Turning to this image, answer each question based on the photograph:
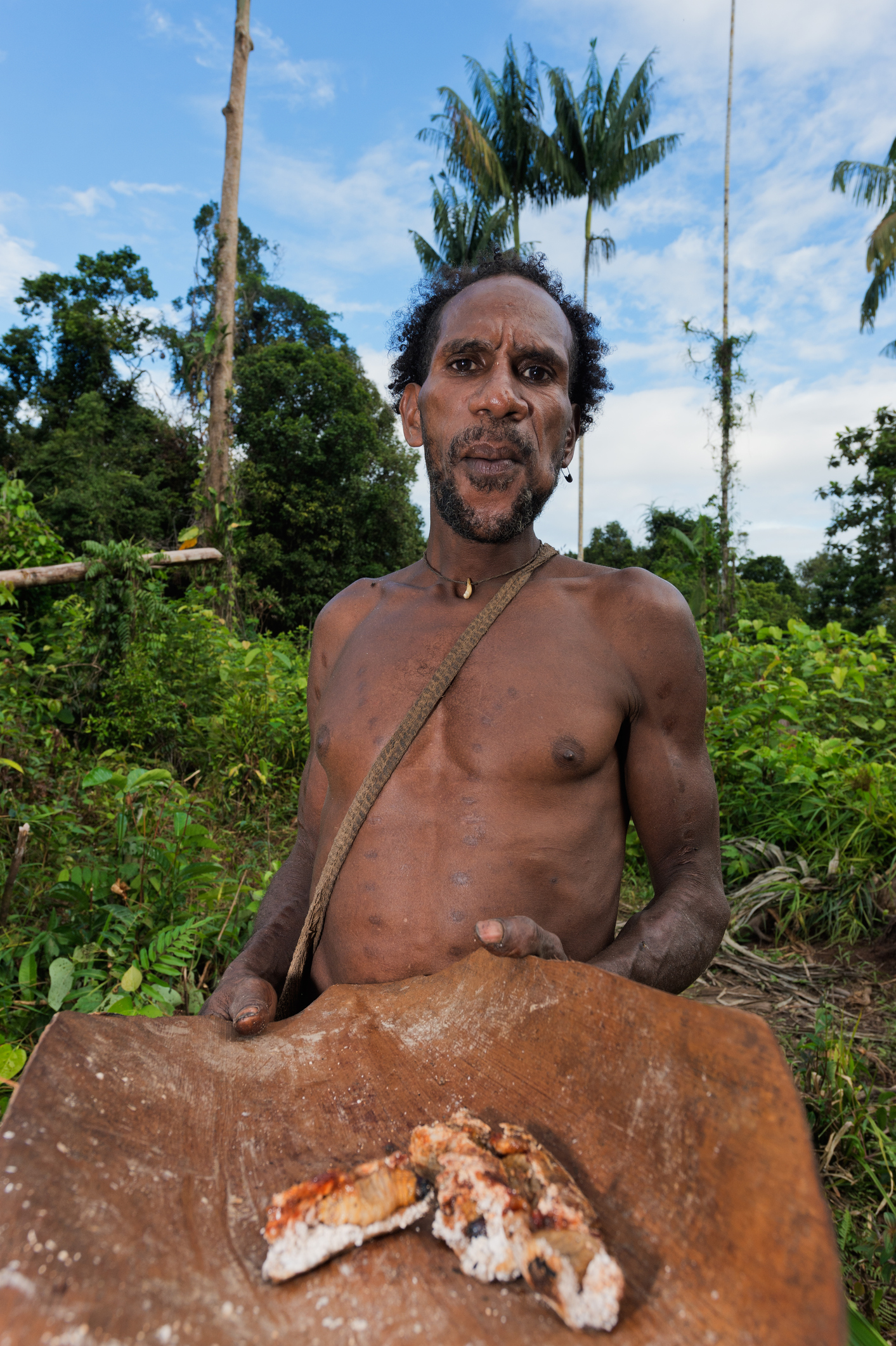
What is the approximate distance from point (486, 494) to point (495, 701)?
438mm

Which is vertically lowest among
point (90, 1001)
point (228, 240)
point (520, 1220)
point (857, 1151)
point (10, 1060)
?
point (857, 1151)

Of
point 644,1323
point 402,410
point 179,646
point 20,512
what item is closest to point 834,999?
point 402,410

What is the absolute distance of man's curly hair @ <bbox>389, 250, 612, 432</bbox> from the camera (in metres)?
1.92

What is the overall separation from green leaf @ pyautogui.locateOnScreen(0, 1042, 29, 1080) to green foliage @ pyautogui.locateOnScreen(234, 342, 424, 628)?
1545cm

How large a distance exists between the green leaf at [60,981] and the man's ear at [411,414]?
150 centimetres

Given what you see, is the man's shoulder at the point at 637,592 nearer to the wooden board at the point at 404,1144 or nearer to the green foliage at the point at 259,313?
the wooden board at the point at 404,1144

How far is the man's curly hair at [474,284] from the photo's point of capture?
1.92m

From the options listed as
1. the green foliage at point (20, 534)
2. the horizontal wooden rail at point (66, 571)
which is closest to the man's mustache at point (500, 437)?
the horizontal wooden rail at point (66, 571)

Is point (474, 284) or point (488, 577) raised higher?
point (474, 284)

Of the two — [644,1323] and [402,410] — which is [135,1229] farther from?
[402,410]

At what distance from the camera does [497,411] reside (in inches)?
61.4

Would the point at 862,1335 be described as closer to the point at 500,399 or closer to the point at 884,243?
the point at 500,399

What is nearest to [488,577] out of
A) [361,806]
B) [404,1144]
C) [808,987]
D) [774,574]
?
[361,806]

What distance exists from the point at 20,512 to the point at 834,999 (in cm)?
521
